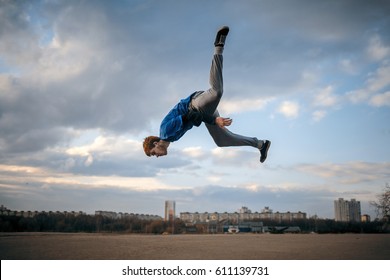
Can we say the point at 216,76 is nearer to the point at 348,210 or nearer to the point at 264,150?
the point at 264,150

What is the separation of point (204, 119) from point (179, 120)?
47cm

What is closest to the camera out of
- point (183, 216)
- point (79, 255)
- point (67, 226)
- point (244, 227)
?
point (79, 255)

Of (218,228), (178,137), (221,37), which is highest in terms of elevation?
(221,37)

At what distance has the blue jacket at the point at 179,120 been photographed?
687 centimetres

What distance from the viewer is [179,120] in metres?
6.86

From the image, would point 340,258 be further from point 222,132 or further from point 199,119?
point 199,119

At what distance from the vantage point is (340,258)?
8.11 m

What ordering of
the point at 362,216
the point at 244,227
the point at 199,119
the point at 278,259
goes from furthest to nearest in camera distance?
the point at 244,227 → the point at 362,216 → the point at 278,259 → the point at 199,119

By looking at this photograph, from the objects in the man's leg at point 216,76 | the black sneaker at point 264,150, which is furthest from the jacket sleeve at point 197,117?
the black sneaker at point 264,150

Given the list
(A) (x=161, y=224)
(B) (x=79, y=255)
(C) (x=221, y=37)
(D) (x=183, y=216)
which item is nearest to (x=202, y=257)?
(B) (x=79, y=255)

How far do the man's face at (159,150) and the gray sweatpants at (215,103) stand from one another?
3.19ft

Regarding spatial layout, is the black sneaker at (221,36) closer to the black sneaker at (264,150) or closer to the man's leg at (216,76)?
the man's leg at (216,76)

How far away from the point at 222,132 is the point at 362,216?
49.6 meters

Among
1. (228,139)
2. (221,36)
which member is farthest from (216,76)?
(228,139)
